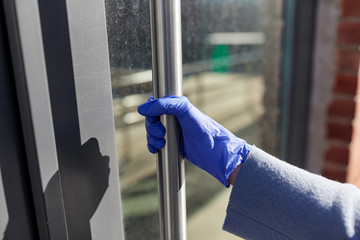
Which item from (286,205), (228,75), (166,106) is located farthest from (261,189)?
(228,75)

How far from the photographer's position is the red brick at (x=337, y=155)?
1572 mm

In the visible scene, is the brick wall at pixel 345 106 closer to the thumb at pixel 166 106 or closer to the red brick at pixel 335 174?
the red brick at pixel 335 174

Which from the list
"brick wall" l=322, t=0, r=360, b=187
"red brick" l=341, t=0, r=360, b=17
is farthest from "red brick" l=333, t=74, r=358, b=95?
"red brick" l=341, t=0, r=360, b=17

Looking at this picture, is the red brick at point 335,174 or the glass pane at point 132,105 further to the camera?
the red brick at point 335,174

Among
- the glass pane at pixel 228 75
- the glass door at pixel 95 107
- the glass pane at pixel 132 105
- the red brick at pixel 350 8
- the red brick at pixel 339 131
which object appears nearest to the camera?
the glass door at pixel 95 107

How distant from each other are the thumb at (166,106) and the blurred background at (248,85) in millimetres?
131

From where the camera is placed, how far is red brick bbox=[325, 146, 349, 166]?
157 centimetres

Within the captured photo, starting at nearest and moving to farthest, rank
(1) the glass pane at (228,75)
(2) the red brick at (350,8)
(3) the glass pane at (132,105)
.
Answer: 1. (3) the glass pane at (132,105)
2. (1) the glass pane at (228,75)
3. (2) the red brick at (350,8)

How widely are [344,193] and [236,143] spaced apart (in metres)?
0.21

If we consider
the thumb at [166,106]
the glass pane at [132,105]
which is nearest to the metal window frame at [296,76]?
the glass pane at [132,105]

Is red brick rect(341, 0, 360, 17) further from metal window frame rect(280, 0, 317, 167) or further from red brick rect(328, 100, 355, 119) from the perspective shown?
red brick rect(328, 100, 355, 119)

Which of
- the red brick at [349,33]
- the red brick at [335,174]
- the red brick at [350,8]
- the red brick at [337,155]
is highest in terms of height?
the red brick at [350,8]

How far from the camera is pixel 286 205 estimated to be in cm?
65

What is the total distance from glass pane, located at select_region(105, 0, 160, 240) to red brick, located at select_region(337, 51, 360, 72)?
1.01 meters
